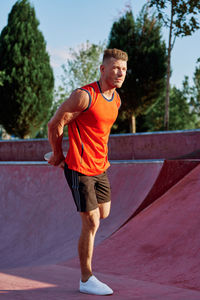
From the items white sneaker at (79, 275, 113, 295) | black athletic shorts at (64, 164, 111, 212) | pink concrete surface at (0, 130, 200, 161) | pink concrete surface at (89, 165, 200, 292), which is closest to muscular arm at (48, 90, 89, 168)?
black athletic shorts at (64, 164, 111, 212)

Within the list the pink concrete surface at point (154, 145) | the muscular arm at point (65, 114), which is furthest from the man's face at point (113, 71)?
the pink concrete surface at point (154, 145)

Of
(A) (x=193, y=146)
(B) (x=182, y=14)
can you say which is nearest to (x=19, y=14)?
(B) (x=182, y=14)

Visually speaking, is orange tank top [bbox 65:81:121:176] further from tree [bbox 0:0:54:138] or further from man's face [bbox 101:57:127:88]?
tree [bbox 0:0:54:138]

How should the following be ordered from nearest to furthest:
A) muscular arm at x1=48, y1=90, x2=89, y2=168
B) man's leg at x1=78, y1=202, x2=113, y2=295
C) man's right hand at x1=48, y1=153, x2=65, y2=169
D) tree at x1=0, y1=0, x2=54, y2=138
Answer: muscular arm at x1=48, y1=90, x2=89, y2=168
man's leg at x1=78, y1=202, x2=113, y2=295
man's right hand at x1=48, y1=153, x2=65, y2=169
tree at x1=0, y1=0, x2=54, y2=138

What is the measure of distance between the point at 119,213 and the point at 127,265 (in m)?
2.23

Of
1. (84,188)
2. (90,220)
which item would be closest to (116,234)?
(90,220)

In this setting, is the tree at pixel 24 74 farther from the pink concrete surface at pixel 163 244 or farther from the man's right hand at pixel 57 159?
the man's right hand at pixel 57 159

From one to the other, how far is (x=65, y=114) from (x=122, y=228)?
3.42m

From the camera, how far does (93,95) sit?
3.52 meters

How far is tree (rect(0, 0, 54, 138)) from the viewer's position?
2750cm

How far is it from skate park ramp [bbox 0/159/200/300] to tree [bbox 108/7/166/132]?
1732 cm

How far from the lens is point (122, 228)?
645 centimetres

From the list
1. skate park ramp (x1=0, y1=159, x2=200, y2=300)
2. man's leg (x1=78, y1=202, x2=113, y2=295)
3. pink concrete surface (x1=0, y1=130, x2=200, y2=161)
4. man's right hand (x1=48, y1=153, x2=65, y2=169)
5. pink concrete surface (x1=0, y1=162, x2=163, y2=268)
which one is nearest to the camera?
man's leg (x1=78, y1=202, x2=113, y2=295)

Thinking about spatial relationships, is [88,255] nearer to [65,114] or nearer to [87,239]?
[87,239]
